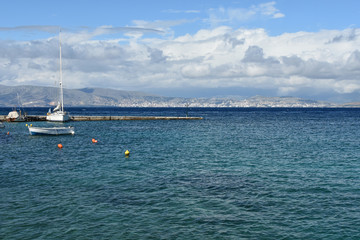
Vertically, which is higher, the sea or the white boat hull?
the white boat hull

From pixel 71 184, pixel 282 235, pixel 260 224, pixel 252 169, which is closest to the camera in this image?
pixel 282 235

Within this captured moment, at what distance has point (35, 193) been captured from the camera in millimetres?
25891

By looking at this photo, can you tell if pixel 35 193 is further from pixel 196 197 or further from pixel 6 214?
pixel 196 197

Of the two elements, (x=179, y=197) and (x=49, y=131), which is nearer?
(x=179, y=197)

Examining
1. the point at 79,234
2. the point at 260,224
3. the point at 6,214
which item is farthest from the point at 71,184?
the point at 260,224

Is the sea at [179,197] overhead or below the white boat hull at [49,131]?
below

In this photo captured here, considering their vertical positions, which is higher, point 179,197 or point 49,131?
point 49,131

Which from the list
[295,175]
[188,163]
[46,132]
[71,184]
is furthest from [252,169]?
[46,132]

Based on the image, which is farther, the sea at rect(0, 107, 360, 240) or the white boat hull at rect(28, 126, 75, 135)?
the white boat hull at rect(28, 126, 75, 135)

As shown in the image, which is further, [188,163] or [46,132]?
[46,132]

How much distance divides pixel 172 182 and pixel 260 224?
1142 cm

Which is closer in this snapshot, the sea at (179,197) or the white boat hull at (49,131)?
the sea at (179,197)

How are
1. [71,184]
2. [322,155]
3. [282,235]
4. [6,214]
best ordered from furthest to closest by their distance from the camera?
[322,155] < [71,184] < [6,214] < [282,235]

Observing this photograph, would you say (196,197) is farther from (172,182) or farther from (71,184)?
(71,184)
